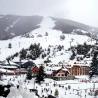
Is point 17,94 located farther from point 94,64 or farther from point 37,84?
point 94,64

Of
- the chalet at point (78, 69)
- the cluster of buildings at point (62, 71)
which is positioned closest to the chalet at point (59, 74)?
the cluster of buildings at point (62, 71)

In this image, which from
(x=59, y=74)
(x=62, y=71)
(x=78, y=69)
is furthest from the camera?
(x=78, y=69)

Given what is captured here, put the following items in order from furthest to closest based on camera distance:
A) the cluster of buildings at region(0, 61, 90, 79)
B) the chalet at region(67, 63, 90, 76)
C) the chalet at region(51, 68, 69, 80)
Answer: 1. the chalet at region(67, 63, 90, 76)
2. the cluster of buildings at region(0, 61, 90, 79)
3. the chalet at region(51, 68, 69, 80)

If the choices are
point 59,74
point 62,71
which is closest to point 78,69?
point 62,71

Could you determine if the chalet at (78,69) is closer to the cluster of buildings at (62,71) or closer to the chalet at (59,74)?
the cluster of buildings at (62,71)

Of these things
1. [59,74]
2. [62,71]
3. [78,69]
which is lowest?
[78,69]

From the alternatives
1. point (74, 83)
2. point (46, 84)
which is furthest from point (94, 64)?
point (46, 84)

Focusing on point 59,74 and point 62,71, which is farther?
point 62,71

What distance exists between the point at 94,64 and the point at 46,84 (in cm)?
3552

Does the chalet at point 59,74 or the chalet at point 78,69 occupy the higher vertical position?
the chalet at point 59,74

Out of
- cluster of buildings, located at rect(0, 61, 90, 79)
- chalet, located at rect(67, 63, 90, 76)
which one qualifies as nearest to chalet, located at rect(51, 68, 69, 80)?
cluster of buildings, located at rect(0, 61, 90, 79)

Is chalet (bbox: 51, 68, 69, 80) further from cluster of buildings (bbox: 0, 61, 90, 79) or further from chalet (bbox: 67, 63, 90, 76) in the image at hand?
chalet (bbox: 67, 63, 90, 76)

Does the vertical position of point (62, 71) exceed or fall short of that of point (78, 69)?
it exceeds it

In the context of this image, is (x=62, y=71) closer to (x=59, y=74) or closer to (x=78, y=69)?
(x=59, y=74)
